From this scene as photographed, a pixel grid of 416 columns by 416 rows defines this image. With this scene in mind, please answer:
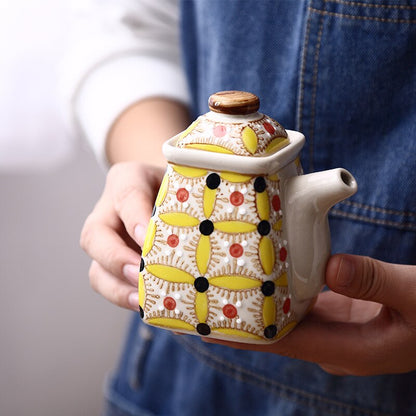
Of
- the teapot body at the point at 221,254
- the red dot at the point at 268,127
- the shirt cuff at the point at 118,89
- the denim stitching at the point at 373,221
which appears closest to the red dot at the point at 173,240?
the teapot body at the point at 221,254

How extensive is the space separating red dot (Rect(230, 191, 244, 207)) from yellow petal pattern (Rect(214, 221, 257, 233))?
14 millimetres

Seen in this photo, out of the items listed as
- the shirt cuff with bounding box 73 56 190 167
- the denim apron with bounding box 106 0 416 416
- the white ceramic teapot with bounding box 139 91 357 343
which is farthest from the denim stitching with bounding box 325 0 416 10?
the shirt cuff with bounding box 73 56 190 167

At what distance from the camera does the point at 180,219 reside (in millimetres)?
487

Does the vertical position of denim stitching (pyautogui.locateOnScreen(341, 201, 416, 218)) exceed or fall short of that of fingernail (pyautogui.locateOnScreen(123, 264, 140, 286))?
it exceeds it

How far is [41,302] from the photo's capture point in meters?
1.44

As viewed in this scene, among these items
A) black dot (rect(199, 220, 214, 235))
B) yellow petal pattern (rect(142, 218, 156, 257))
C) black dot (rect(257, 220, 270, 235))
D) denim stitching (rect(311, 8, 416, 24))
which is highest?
denim stitching (rect(311, 8, 416, 24))

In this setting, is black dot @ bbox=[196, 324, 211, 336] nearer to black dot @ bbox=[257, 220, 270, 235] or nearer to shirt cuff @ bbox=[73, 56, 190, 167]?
black dot @ bbox=[257, 220, 270, 235]

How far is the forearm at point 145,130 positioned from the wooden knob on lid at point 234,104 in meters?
0.25

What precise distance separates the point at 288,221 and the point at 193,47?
0.36m

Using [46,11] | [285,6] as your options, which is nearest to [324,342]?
[285,6]

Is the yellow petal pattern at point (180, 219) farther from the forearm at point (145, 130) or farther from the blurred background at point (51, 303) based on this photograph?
the blurred background at point (51, 303)

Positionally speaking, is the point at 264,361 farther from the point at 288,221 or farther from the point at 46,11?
the point at 46,11

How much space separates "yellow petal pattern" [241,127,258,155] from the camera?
0.47 m

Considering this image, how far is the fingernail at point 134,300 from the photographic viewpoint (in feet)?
1.92
